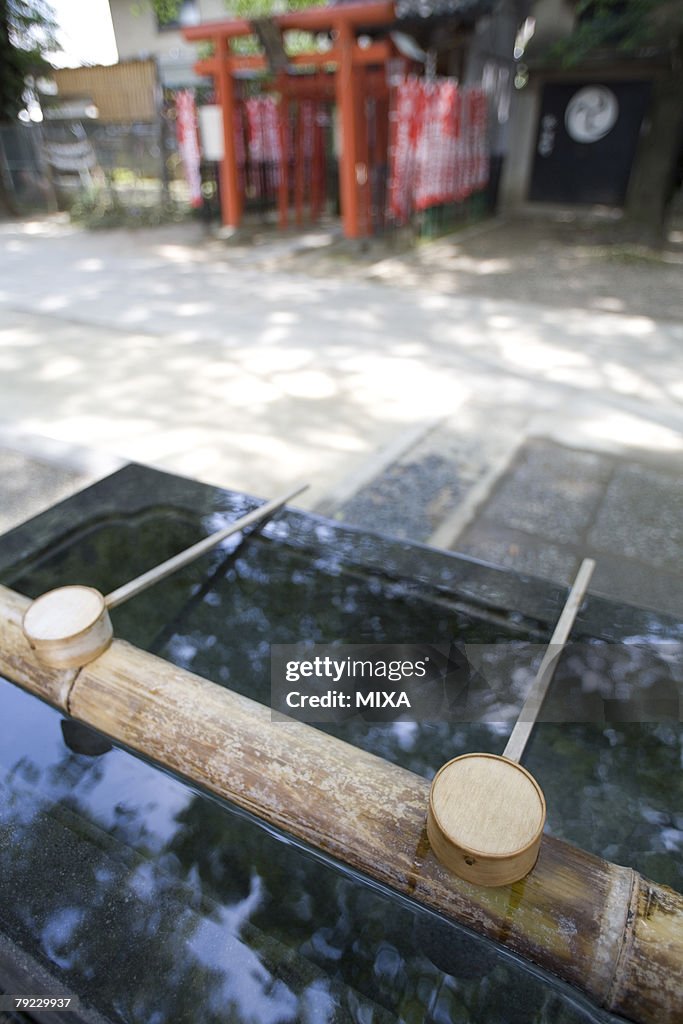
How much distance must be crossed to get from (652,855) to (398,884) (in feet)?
1.55

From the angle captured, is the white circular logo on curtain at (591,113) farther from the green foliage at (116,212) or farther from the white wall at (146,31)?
the white wall at (146,31)

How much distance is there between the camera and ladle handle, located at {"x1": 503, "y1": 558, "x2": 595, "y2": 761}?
40.5 inches

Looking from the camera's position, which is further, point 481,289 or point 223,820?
point 481,289

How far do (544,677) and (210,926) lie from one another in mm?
702

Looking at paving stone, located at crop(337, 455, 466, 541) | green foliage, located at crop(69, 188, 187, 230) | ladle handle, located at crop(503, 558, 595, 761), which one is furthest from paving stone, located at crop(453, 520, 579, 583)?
green foliage, located at crop(69, 188, 187, 230)

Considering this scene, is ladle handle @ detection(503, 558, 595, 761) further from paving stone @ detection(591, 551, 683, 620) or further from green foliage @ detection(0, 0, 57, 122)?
green foliage @ detection(0, 0, 57, 122)

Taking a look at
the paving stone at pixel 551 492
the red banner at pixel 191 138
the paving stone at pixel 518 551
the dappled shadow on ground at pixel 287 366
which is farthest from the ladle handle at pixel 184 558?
the red banner at pixel 191 138

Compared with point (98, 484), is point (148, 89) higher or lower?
higher

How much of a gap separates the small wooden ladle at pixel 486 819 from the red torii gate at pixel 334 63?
6.85 m

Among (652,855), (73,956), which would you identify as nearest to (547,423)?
(652,855)

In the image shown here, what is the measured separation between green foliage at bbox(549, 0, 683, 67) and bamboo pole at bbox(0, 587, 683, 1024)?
804 cm

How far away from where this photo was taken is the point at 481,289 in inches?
213

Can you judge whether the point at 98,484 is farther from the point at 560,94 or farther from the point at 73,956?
the point at 560,94

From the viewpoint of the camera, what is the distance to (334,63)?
21.8 ft
